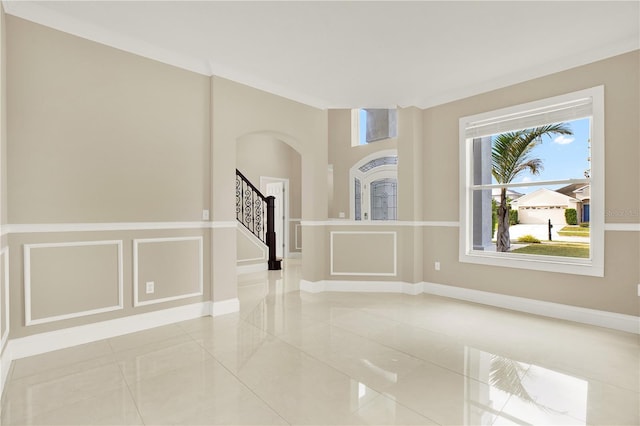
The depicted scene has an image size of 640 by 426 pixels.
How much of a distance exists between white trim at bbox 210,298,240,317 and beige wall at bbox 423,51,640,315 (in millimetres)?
2751

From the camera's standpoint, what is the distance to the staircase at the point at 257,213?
22.0ft

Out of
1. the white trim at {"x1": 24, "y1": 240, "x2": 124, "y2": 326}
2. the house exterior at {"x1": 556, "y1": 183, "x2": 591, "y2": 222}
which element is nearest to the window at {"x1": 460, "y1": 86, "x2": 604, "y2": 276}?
the house exterior at {"x1": 556, "y1": 183, "x2": 591, "y2": 222}

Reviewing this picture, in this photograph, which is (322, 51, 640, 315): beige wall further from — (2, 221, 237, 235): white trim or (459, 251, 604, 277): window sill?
(2, 221, 237, 235): white trim

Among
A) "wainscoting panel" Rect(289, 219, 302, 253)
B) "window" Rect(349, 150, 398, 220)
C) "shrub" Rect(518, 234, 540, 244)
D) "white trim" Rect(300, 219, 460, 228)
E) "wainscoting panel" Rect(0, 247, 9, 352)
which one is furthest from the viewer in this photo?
"wainscoting panel" Rect(289, 219, 302, 253)

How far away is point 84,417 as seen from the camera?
1.83 meters

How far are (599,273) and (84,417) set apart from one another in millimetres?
4332

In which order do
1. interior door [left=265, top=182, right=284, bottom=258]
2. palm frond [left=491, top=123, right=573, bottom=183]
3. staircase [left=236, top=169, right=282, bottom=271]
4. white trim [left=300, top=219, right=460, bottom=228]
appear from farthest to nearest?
interior door [left=265, top=182, right=284, bottom=258]
staircase [left=236, top=169, right=282, bottom=271]
white trim [left=300, top=219, right=460, bottom=228]
palm frond [left=491, top=123, right=573, bottom=183]

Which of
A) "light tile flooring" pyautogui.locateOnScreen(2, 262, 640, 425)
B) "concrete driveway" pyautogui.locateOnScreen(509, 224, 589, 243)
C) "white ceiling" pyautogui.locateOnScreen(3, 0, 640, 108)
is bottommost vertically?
"light tile flooring" pyautogui.locateOnScreen(2, 262, 640, 425)

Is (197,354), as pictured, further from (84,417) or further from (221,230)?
(221,230)

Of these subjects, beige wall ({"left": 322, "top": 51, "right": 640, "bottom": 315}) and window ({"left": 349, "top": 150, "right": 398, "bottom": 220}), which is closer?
beige wall ({"left": 322, "top": 51, "right": 640, "bottom": 315})

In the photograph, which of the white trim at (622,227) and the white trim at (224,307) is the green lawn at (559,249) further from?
the white trim at (224,307)

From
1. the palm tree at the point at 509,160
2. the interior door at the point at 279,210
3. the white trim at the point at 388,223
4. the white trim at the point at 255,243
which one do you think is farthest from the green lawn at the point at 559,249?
the interior door at the point at 279,210

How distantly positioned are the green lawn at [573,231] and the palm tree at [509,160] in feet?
1.88

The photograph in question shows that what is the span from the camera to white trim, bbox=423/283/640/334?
124 inches
